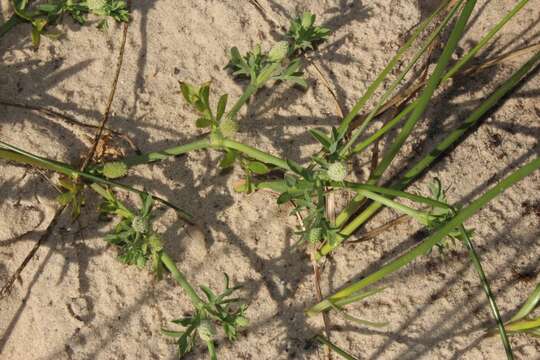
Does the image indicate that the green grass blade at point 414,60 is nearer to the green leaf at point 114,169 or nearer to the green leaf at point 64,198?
the green leaf at point 114,169

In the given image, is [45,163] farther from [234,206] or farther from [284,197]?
[284,197]

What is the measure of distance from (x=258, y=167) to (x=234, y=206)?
0.84ft

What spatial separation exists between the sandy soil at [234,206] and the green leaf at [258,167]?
0.19 m

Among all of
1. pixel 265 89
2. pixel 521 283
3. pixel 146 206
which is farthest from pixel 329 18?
pixel 521 283

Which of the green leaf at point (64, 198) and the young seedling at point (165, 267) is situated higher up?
the green leaf at point (64, 198)

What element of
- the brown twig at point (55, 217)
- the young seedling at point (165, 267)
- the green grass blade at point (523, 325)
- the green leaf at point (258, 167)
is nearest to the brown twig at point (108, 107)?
the brown twig at point (55, 217)

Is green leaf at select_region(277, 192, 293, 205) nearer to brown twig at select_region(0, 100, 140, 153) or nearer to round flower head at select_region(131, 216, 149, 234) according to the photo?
round flower head at select_region(131, 216, 149, 234)

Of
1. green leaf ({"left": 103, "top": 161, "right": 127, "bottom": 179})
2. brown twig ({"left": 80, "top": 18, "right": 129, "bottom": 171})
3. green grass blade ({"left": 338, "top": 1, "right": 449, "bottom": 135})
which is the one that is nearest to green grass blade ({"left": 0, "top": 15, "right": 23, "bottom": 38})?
brown twig ({"left": 80, "top": 18, "right": 129, "bottom": 171})

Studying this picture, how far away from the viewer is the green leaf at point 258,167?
2424 mm

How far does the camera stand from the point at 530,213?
273 cm

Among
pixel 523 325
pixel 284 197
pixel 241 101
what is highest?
pixel 241 101

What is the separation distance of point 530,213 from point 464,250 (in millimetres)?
364

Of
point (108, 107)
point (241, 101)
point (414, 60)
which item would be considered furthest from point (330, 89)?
point (108, 107)

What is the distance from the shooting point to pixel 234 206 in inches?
102
